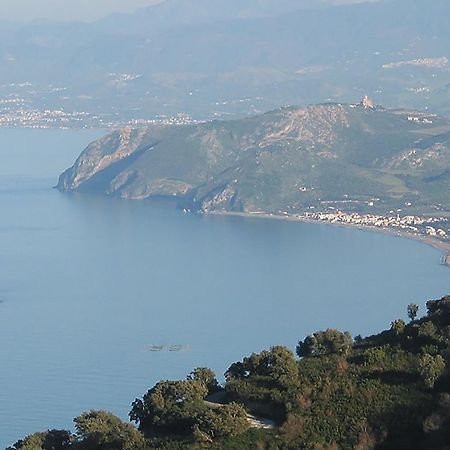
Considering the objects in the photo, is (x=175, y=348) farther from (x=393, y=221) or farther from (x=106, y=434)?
(x=393, y=221)

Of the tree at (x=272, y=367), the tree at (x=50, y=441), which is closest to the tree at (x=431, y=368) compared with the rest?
the tree at (x=272, y=367)

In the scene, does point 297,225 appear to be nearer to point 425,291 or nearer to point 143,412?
point 425,291

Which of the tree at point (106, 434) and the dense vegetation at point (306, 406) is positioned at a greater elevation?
the dense vegetation at point (306, 406)

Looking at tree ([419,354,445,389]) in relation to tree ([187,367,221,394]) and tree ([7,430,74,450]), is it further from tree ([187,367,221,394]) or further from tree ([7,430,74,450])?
tree ([7,430,74,450])

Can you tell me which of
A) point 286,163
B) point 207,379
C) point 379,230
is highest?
point 286,163

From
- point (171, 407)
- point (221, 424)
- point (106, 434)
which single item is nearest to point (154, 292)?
point (171, 407)

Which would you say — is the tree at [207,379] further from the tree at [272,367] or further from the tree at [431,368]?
the tree at [431,368]
